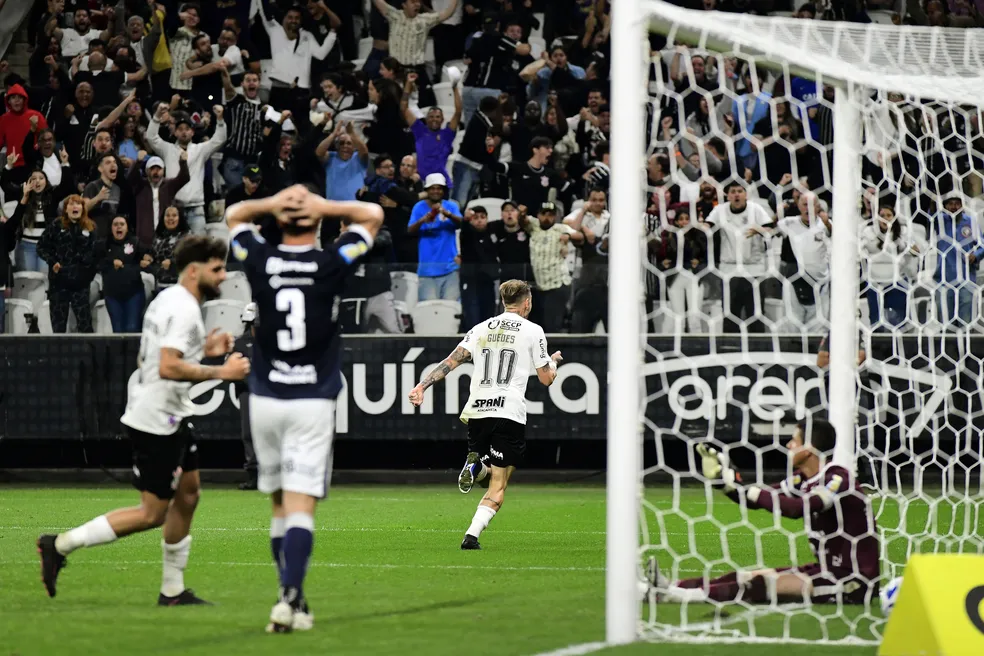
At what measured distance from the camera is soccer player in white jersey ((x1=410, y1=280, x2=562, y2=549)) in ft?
35.9

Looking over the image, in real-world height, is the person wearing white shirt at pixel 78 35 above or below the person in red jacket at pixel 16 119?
above

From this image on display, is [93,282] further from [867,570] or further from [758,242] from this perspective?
[867,570]

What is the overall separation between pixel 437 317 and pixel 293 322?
9.74 meters

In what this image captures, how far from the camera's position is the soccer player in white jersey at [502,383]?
1095 cm

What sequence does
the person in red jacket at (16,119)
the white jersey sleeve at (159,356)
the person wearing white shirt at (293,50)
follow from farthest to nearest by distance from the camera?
the person wearing white shirt at (293,50) → the person in red jacket at (16,119) → the white jersey sleeve at (159,356)

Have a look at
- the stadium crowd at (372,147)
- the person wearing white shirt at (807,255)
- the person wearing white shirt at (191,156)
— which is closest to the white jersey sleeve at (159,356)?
the person wearing white shirt at (807,255)

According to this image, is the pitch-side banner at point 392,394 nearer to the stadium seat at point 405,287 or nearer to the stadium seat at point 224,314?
the stadium seat at point 405,287

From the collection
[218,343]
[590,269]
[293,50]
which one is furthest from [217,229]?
[218,343]

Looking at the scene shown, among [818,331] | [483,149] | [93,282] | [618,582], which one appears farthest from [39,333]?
[618,582]

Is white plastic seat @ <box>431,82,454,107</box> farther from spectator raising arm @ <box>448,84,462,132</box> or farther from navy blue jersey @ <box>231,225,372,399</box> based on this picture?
navy blue jersey @ <box>231,225,372,399</box>

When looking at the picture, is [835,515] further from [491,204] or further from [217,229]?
[217,229]

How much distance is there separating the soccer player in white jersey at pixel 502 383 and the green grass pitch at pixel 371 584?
2.34 feet

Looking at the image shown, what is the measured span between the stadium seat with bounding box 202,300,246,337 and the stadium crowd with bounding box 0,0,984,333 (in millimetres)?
845

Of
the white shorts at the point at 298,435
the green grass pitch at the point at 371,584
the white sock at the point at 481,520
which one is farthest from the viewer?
the white sock at the point at 481,520
